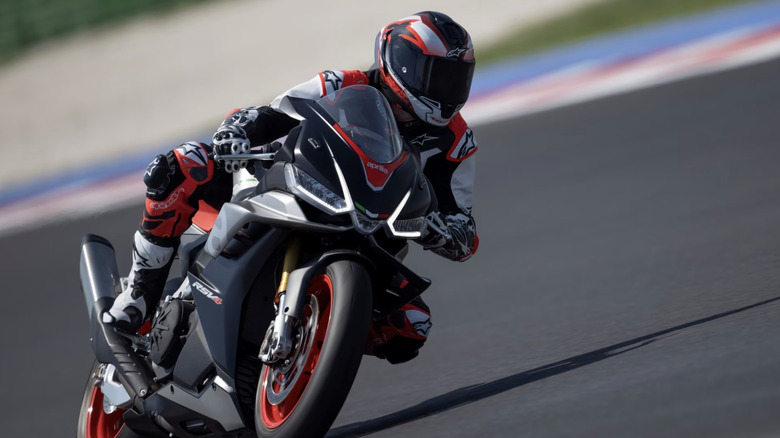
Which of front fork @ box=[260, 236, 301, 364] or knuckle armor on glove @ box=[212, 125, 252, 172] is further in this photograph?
knuckle armor on glove @ box=[212, 125, 252, 172]

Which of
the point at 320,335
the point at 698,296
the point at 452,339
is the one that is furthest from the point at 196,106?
the point at 320,335

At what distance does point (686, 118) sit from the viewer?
28.5 feet

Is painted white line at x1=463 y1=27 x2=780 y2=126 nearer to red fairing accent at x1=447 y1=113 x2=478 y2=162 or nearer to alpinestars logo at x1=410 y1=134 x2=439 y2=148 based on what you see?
red fairing accent at x1=447 y1=113 x2=478 y2=162

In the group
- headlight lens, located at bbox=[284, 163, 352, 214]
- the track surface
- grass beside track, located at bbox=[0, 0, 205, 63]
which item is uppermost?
headlight lens, located at bbox=[284, 163, 352, 214]

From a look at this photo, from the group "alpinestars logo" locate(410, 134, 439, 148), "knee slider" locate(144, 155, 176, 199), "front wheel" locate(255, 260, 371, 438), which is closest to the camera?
"front wheel" locate(255, 260, 371, 438)

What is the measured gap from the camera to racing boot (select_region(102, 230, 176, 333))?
14.0ft

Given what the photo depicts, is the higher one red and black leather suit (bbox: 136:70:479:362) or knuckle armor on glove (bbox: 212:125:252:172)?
knuckle armor on glove (bbox: 212:125:252:172)

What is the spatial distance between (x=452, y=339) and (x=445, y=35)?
205 centimetres

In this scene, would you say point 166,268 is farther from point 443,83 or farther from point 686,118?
point 686,118

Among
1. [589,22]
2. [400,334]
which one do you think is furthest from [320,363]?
[589,22]

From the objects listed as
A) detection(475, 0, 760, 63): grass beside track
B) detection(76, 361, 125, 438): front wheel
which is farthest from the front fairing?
detection(475, 0, 760, 63): grass beside track

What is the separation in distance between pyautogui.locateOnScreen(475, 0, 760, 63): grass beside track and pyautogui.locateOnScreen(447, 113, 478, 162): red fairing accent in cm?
808

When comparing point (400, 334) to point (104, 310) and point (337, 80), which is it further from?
point (104, 310)

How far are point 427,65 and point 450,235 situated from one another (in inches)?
23.9
